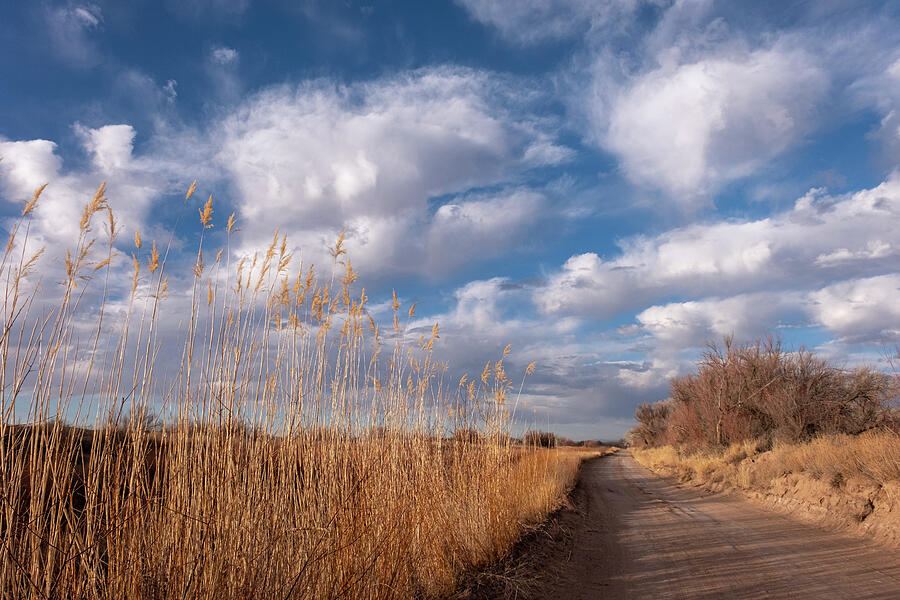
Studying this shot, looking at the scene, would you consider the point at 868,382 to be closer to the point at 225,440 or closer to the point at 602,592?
the point at 602,592

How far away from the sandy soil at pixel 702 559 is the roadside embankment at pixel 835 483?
0.39m

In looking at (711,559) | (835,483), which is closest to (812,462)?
(835,483)

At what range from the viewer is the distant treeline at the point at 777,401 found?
16.3 metres

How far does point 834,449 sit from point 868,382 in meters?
9.29

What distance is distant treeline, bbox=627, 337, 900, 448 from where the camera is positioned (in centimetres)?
1634

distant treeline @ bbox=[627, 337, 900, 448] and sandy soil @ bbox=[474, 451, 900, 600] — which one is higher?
distant treeline @ bbox=[627, 337, 900, 448]

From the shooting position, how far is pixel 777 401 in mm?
17781

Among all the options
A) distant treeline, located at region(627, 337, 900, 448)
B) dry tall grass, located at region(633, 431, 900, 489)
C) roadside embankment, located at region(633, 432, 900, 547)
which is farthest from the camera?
distant treeline, located at region(627, 337, 900, 448)

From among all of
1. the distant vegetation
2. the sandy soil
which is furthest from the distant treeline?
the sandy soil

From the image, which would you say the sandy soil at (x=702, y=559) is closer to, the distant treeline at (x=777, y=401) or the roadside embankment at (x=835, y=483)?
the roadside embankment at (x=835, y=483)

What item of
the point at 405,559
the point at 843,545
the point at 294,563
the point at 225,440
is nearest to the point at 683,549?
the point at 843,545

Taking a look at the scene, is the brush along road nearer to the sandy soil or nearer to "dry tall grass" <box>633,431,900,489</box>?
the sandy soil

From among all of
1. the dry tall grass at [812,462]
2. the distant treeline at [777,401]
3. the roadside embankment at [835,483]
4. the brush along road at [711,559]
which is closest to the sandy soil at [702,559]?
the brush along road at [711,559]

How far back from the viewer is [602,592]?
4863 mm
